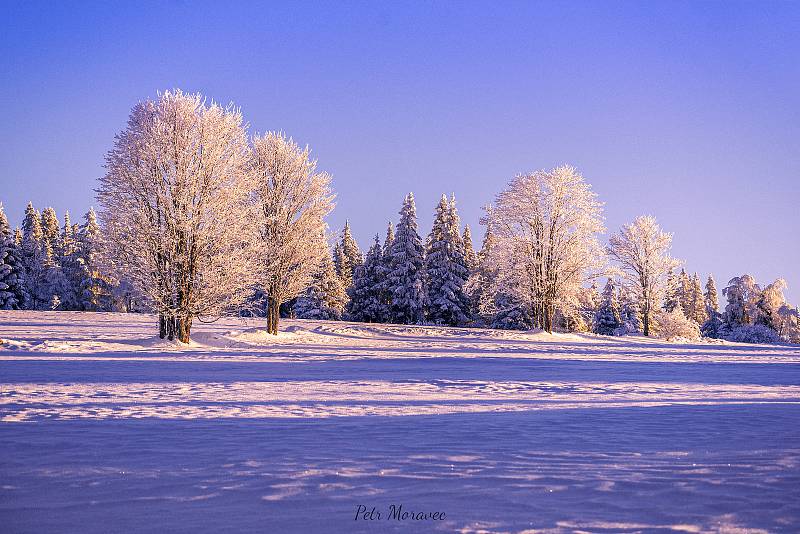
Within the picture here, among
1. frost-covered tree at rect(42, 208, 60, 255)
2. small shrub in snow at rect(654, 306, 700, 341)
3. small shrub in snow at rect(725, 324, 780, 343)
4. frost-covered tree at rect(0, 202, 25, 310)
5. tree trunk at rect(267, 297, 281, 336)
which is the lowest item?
small shrub in snow at rect(725, 324, 780, 343)

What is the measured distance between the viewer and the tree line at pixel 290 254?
21141mm

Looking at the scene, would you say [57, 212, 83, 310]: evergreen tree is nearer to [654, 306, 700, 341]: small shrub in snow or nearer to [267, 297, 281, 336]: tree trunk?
[267, 297, 281, 336]: tree trunk

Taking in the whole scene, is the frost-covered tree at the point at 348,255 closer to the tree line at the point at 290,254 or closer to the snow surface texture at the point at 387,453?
the tree line at the point at 290,254

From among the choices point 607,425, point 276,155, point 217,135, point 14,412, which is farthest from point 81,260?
point 607,425

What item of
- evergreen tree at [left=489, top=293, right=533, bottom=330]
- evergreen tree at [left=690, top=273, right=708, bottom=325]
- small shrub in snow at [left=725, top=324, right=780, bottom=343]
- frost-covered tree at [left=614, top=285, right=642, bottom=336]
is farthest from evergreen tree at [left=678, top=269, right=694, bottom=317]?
evergreen tree at [left=489, top=293, right=533, bottom=330]

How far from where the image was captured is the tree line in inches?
832

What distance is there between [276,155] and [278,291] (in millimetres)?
7127

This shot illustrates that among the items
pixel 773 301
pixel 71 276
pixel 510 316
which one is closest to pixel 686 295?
pixel 773 301

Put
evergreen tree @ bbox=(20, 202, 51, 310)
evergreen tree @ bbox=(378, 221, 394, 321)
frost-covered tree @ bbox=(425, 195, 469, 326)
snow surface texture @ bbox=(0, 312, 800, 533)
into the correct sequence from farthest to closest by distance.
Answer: evergreen tree @ bbox=(20, 202, 51, 310) → evergreen tree @ bbox=(378, 221, 394, 321) → frost-covered tree @ bbox=(425, 195, 469, 326) → snow surface texture @ bbox=(0, 312, 800, 533)

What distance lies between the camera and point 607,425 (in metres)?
7.07

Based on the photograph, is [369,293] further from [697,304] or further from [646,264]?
[697,304]

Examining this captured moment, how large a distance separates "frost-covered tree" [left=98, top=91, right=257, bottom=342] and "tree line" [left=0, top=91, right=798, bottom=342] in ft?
0.21

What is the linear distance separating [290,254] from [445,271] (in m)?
26.7

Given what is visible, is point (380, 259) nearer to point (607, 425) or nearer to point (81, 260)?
point (81, 260)
